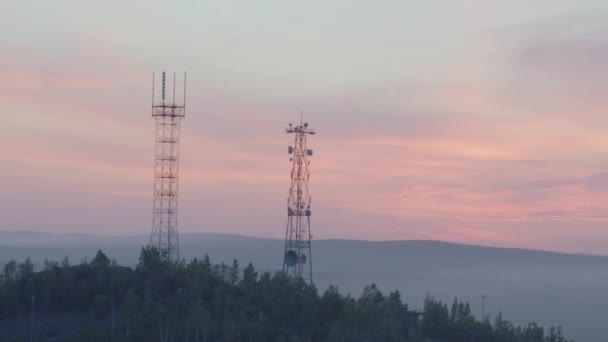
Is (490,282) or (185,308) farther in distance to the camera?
(490,282)

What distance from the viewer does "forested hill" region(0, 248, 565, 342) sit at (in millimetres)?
35438

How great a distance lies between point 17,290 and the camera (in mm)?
39156

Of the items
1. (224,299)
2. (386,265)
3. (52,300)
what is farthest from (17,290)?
(386,265)

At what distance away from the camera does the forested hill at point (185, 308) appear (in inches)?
1395

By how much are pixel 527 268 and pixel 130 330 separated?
169m

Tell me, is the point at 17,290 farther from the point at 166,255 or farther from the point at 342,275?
the point at 342,275

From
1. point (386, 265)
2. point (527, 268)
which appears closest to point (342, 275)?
point (386, 265)

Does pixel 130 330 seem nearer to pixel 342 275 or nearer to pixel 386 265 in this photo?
pixel 342 275

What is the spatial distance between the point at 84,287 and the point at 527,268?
16673 cm

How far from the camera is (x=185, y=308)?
3712 cm

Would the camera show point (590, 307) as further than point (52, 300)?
Yes

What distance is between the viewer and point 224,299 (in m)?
37.8

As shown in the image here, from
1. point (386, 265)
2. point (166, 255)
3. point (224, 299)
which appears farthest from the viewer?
point (386, 265)

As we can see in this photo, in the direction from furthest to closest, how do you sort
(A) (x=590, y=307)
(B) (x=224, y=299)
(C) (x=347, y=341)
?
(A) (x=590, y=307), (B) (x=224, y=299), (C) (x=347, y=341)
